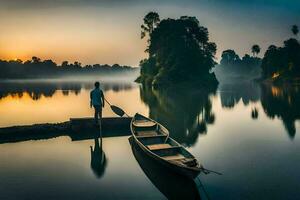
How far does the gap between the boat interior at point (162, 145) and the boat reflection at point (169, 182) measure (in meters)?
0.73

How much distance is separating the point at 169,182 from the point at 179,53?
86741mm

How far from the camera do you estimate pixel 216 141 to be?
778 inches

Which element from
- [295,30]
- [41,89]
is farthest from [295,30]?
[41,89]

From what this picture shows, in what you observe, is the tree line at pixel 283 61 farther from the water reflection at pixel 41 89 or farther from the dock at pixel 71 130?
the dock at pixel 71 130

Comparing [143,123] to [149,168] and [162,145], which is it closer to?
[162,145]

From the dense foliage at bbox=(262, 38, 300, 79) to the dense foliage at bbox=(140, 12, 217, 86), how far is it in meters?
38.6

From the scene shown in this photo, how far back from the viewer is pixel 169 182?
37.8 ft

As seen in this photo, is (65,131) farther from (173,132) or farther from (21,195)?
(21,195)

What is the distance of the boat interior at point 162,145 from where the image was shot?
1146 centimetres

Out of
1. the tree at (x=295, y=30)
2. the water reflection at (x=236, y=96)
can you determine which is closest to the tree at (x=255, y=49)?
the tree at (x=295, y=30)

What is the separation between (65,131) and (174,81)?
7269 centimetres

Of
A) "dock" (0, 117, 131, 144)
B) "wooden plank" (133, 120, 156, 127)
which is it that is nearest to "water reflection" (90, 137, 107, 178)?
"dock" (0, 117, 131, 144)

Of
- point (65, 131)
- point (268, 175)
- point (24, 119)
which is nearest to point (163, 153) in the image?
point (268, 175)

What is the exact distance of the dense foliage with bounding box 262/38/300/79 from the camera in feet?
383
